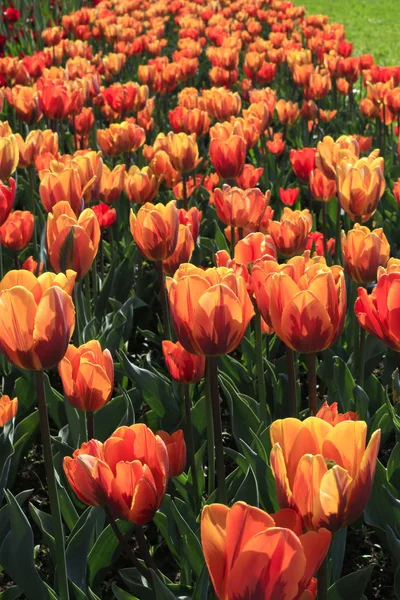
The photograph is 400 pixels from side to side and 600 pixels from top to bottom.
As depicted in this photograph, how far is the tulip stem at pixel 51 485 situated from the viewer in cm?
138

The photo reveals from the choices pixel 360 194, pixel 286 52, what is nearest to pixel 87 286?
pixel 360 194

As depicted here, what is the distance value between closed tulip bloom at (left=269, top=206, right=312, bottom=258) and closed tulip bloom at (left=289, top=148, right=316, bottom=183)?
0.92m

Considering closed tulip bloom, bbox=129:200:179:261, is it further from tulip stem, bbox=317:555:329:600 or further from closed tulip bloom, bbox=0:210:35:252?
tulip stem, bbox=317:555:329:600

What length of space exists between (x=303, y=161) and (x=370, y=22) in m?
12.1

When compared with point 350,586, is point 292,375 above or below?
above

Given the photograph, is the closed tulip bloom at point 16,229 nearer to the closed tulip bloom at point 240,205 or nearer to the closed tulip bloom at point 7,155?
the closed tulip bloom at point 7,155

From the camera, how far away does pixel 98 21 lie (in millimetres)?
7098

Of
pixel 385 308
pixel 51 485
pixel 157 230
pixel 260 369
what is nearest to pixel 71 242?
pixel 157 230

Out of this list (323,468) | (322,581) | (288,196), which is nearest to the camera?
(323,468)

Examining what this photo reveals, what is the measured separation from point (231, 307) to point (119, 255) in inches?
88.6

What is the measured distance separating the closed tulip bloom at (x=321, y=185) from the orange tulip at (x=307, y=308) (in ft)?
5.15

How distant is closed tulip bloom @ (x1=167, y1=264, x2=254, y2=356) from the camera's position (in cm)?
135

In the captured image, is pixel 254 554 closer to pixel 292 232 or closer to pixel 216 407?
pixel 216 407

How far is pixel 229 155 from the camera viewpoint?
2.70 m
